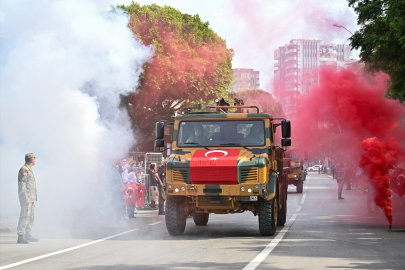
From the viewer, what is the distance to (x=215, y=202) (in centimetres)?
1336

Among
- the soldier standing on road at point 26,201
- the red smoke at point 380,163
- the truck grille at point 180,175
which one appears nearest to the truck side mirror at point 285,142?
the red smoke at point 380,163

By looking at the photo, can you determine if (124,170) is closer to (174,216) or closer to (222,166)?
(174,216)

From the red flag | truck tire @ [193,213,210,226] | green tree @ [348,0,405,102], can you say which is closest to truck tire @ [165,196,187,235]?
truck tire @ [193,213,210,226]

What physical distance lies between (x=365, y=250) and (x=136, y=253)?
4.15m

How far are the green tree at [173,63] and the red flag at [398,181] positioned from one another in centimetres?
1460

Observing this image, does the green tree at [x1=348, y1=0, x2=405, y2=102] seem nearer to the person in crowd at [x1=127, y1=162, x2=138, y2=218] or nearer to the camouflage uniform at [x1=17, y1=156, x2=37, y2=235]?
the person in crowd at [x1=127, y1=162, x2=138, y2=218]

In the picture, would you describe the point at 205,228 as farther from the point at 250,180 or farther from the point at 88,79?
the point at 88,79

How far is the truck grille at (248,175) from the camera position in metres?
13.2

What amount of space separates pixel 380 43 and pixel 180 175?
782cm

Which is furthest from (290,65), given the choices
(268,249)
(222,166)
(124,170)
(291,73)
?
(268,249)

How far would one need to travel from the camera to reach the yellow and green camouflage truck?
13211 millimetres

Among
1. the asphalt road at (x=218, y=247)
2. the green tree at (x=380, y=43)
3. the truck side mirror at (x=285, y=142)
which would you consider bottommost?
the asphalt road at (x=218, y=247)

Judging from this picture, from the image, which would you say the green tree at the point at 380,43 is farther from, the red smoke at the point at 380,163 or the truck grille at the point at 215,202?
the truck grille at the point at 215,202

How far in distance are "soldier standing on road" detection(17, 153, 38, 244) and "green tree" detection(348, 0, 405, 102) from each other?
10112 mm
